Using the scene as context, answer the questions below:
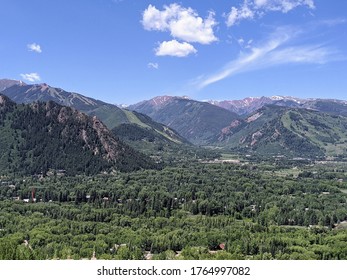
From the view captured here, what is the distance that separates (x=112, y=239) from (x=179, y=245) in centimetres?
1862

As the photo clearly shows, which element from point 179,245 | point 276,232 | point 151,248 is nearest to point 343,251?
point 276,232

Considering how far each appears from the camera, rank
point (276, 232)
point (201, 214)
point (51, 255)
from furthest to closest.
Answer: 1. point (201, 214)
2. point (276, 232)
3. point (51, 255)

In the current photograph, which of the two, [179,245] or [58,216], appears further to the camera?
[58,216]

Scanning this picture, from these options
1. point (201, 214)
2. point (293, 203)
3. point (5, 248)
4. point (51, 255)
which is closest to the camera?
point (5, 248)
